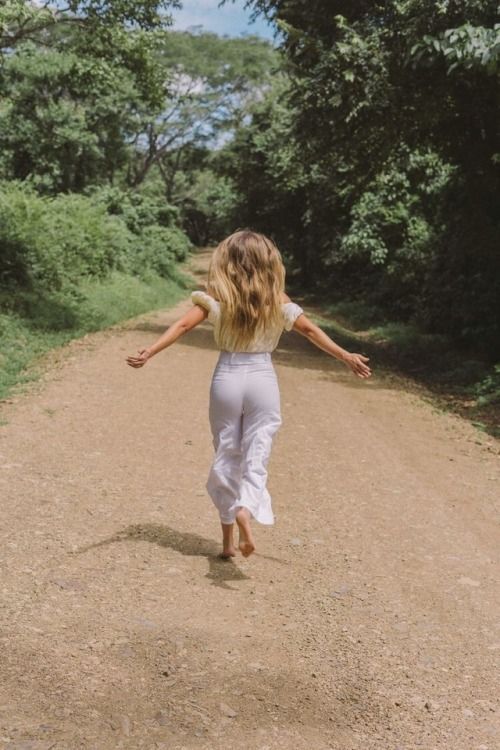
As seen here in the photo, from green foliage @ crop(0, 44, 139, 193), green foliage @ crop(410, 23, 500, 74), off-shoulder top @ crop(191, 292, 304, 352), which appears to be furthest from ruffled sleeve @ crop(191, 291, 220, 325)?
green foliage @ crop(0, 44, 139, 193)

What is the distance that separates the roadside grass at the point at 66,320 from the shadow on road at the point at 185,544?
460cm

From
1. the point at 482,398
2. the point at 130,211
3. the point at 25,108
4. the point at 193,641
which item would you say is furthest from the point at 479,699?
the point at 130,211

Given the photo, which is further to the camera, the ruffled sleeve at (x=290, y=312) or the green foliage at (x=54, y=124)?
the green foliage at (x=54, y=124)

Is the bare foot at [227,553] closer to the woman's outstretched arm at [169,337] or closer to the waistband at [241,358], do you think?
the waistband at [241,358]

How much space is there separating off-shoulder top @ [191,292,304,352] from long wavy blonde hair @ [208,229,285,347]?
0.14 ft

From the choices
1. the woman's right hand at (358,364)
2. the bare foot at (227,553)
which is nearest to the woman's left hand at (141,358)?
the woman's right hand at (358,364)

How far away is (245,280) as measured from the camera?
4.69 m

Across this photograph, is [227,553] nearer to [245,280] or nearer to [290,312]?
[290,312]

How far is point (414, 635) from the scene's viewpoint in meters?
4.24

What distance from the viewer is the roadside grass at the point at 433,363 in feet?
40.2

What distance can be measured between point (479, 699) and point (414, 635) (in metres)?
0.63

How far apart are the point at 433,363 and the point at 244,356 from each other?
1237cm

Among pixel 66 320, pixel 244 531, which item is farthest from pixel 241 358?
pixel 66 320

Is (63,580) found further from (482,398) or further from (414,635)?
(482,398)
